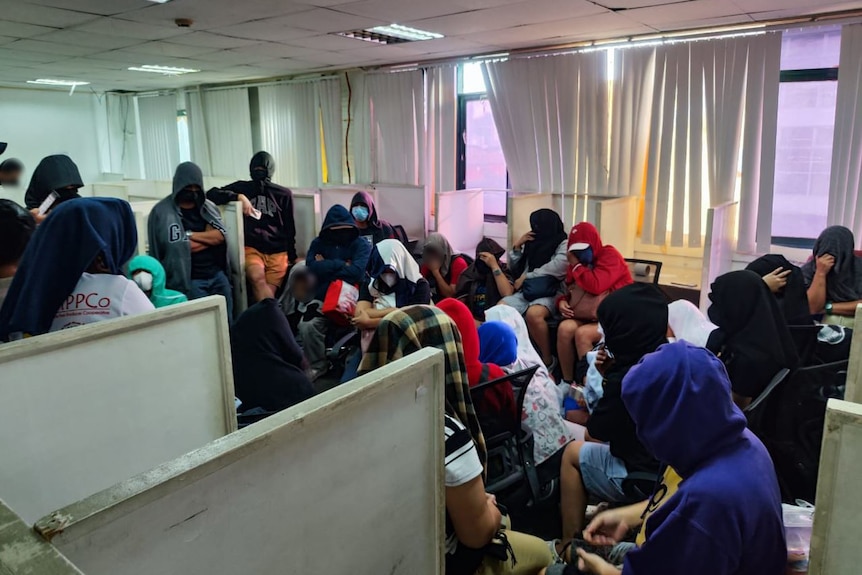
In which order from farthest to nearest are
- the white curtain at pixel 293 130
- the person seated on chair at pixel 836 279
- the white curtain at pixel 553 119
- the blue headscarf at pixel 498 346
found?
the white curtain at pixel 293 130
the white curtain at pixel 553 119
the person seated on chair at pixel 836 279
the blue headscarf at pixel 498 346

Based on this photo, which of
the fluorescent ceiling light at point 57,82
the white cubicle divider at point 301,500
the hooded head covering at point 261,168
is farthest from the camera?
the fluorescent ceiling light at point 57,82

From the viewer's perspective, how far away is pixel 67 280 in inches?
62.8

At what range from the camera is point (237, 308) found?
13.9 ft

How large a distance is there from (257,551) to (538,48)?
4.67 meters

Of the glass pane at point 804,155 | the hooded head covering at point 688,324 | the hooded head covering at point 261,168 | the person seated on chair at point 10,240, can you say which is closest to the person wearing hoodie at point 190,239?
the hooded head covering at point 261,168

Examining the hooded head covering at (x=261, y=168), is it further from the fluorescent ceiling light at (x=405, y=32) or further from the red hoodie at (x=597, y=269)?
the red hoodie at (x=597, y=269)

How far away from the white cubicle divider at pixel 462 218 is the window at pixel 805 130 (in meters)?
2.31

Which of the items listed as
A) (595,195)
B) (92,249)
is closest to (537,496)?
(92,249)

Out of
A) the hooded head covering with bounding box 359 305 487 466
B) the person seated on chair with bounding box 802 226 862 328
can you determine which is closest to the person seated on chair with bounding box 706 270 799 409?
the person seated on chair with bounding box 802 226 862 328

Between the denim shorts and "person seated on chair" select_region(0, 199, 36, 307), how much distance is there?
A: 1.88 m

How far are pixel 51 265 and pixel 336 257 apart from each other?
95.3 inches

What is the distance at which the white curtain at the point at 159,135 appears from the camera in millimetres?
8461

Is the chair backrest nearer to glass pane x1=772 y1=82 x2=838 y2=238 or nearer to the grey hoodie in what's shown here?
glass pane x1=772 y1=82 x2=838 y2=238

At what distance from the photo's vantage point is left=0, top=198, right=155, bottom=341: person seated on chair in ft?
5.10
